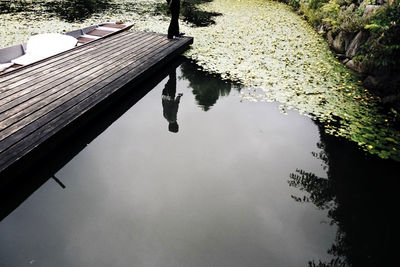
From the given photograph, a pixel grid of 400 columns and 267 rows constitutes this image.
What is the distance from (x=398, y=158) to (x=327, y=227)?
2.56 meters

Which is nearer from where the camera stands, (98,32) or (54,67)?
(54,67)

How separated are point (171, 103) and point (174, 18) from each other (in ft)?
13.9

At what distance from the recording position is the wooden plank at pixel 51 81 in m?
4.58

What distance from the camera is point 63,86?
525cm

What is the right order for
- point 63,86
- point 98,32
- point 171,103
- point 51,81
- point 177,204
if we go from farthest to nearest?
point 98,32
point 171,103
point 51,81
point 63,86
point 177,204

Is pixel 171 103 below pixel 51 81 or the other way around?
below

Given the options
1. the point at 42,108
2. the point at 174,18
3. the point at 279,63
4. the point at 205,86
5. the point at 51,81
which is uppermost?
the point at 174,18

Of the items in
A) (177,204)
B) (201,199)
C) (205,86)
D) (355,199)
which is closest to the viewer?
(177,204)

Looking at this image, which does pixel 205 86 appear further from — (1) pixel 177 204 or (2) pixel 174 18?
(1) pixel 177 204

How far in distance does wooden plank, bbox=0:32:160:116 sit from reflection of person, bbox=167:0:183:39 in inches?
111

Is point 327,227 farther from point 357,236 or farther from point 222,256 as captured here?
point 222,256

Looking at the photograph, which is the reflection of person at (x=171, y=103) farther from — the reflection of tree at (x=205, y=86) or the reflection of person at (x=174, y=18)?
the reflection of person at (x=174, y=18)

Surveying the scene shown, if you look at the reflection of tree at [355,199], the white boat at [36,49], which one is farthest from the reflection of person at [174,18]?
the reflection of tree at [355,199]

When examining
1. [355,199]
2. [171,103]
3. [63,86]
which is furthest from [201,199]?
[63,86]
